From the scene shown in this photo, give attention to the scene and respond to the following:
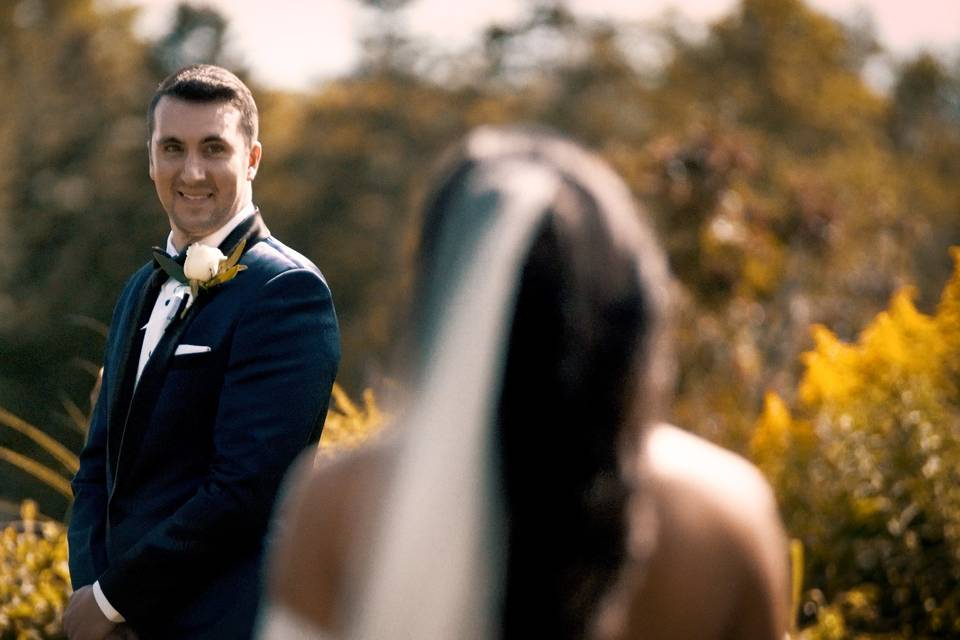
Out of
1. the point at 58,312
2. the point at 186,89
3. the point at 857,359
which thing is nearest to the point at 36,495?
the point at 58,312

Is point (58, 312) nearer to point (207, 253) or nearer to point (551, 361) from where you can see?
point (207, 253)

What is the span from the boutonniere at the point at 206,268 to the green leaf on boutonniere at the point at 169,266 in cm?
1

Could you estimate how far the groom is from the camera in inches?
115

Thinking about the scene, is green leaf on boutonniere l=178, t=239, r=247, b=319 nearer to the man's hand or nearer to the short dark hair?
the short dark hair

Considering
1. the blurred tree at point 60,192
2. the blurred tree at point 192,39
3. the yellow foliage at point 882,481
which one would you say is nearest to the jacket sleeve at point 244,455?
the yellow foliage at point 882,481

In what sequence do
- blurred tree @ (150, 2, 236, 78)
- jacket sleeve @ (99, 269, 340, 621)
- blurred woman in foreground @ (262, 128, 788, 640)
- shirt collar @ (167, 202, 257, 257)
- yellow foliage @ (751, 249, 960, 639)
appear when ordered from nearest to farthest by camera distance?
blurred woman in foreground @ (262, 128, 788, 640), jacket sleeve @ (99, 269, 340, 621), shirt collar @ (167, 202, 257, 257), yellow foliage @ (751, 249, 960, 639), blurred tree @ (150, 2, 236, 78)

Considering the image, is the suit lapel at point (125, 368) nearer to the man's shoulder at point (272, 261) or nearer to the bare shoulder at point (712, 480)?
the man's shoulder at point (272, 261)

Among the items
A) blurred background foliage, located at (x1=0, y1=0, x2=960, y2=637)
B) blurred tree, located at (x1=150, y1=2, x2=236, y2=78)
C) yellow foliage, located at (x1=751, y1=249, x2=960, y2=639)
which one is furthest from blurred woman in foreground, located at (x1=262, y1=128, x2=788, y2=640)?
blurred tree, located at (x1=150, y1=2, x2=236, y2=78)

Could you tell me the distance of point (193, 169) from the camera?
318cm

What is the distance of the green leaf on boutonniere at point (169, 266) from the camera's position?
125 inches

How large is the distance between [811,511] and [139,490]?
137 inches

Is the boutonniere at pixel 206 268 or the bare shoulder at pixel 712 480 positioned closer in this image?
the bare shoulder at pixel 712 480

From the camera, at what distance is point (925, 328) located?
5977 mm

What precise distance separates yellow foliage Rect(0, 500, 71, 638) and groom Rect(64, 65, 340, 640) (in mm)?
1146
